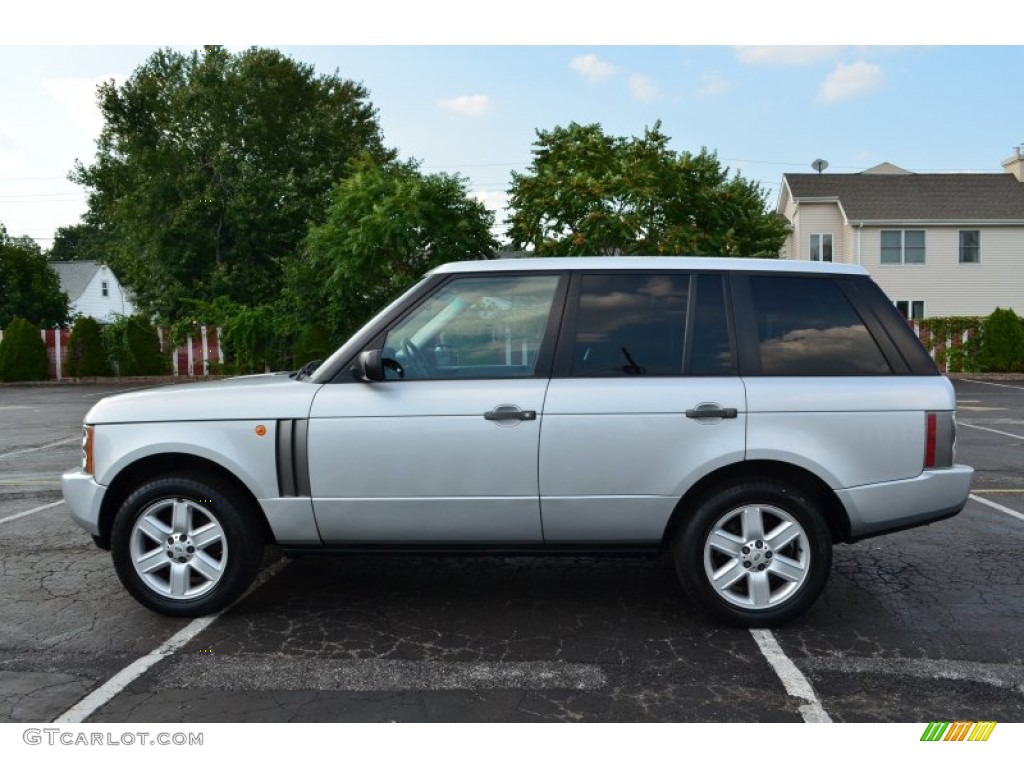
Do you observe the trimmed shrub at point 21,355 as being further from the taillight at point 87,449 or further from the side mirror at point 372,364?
the side mirror at point 372,364

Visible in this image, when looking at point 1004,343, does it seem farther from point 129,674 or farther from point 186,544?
point 129,674

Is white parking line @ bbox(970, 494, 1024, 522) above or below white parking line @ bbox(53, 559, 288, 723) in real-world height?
below

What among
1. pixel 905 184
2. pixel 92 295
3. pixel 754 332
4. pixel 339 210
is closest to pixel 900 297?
pixel 905 184

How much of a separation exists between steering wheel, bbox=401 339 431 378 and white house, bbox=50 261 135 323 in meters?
63.2

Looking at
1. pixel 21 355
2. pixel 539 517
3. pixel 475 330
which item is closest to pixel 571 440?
pixel 539 517

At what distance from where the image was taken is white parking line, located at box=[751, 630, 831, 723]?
3633 millimetres

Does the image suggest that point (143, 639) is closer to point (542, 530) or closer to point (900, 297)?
point (542, 530)

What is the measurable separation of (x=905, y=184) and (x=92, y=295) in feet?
181

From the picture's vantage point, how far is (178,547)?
4.76 meters

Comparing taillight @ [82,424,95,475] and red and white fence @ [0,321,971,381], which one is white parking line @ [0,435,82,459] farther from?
red and white fence @ [0,321,971,381]

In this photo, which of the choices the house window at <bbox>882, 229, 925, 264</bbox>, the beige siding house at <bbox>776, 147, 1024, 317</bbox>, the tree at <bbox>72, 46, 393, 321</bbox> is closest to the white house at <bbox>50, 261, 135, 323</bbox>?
the tree at <bbox>72, 46, 393, 321</bbox>

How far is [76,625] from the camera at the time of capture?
4.84 m

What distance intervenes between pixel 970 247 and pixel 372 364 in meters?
37.0
